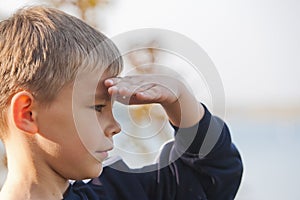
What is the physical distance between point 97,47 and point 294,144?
9.71 ft

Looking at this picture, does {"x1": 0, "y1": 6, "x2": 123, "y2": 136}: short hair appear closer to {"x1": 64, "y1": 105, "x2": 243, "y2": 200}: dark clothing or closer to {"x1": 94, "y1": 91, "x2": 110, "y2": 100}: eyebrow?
{"x1": 94, "y1": 91, "x2": 110, "y2": 100}: eyebrow

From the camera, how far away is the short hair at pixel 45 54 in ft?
2.53

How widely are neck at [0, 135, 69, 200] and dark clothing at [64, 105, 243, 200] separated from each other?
0.10 metres

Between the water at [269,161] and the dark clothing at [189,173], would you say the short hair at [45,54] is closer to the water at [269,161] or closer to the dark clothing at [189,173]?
the dark clothing at [189,173]

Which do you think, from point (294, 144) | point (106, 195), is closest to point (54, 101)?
point (106, 195)

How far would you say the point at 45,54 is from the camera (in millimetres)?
776

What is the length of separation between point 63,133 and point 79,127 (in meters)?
0.02

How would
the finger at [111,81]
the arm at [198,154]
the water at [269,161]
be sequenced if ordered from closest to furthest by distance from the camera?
the finger at [111,81]
the arm at [198,154]
the water at [269,161]

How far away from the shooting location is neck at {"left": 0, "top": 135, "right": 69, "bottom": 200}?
2.62 feet

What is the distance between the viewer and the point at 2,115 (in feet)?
2.61

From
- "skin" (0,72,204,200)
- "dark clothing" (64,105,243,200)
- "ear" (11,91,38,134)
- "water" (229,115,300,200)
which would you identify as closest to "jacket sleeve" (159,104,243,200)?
"dark clothing" (64,105,243,200)

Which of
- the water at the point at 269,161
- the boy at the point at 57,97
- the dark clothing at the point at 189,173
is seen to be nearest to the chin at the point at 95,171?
the boy at the point at 57,97

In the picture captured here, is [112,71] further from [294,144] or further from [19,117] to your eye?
[294,144]

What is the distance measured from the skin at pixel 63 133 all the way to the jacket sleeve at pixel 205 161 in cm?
11
